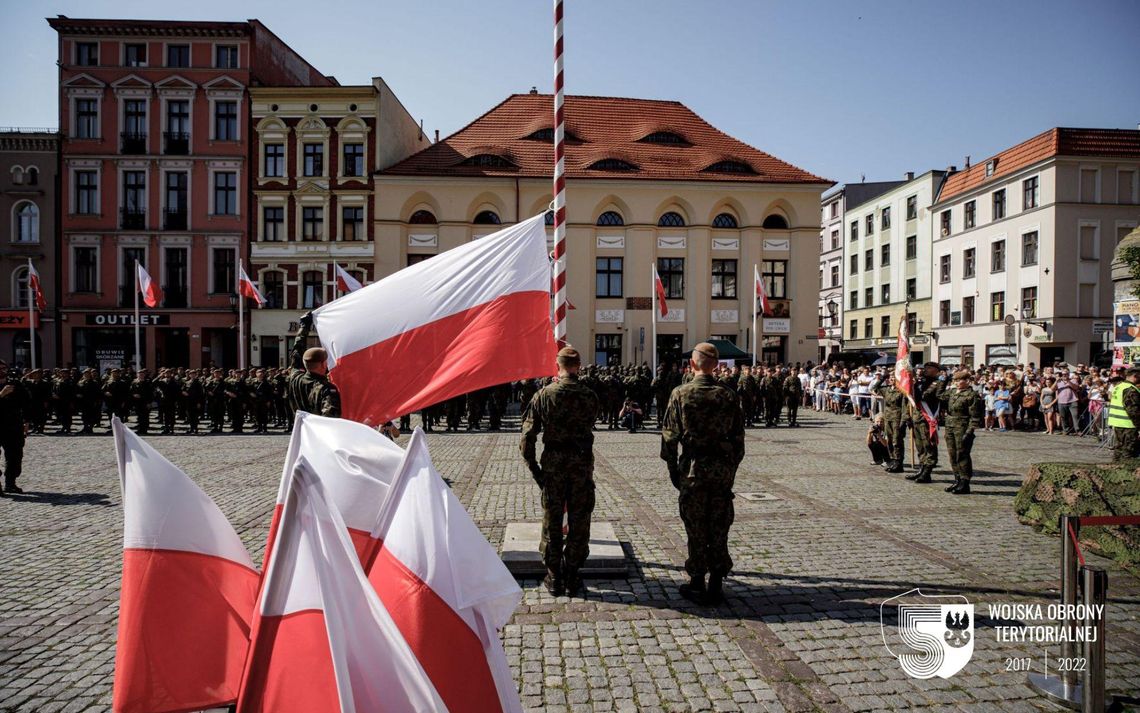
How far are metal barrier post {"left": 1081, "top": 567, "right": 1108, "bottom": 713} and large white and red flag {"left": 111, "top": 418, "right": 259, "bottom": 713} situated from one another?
401 cm

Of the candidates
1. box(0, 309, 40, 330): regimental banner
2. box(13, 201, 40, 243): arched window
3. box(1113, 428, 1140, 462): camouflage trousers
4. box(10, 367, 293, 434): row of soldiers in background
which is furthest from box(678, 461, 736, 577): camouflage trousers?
box(13, 201, 40, 243): arched window

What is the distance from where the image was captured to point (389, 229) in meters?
33.2

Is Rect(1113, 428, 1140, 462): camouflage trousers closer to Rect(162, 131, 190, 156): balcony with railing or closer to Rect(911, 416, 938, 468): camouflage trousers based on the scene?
Rect(911, 416, 938, 468): camouflage trousers

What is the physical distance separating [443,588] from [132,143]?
39417mm

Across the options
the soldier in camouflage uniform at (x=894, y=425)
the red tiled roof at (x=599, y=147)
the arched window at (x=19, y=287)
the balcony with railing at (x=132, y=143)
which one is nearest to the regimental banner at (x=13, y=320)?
the arched window at (x=19, y=287)

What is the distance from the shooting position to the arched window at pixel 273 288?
33.8 m

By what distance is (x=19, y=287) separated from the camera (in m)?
33.7

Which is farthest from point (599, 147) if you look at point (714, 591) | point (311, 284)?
point (714, 591)

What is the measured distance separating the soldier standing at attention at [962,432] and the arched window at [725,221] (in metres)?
25.6

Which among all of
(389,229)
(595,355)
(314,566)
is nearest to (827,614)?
(314,566)

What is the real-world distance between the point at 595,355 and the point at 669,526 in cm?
2625

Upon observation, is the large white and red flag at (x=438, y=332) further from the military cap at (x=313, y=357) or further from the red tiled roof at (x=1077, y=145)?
the red tiled roof at (x=1077, y=145)

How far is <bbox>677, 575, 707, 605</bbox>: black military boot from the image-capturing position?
5.23 metres

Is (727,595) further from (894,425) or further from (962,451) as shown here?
(894,425)
